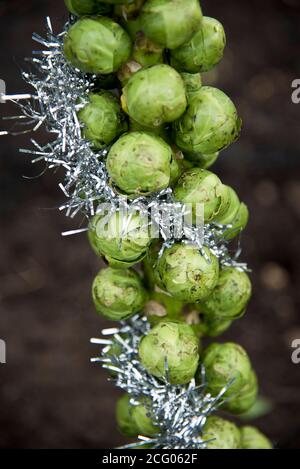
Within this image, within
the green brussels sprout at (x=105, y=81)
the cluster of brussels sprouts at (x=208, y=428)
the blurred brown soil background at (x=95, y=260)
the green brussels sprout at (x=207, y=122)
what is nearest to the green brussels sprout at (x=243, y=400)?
the cluster of brussels sprouts at (x=208, y=428)

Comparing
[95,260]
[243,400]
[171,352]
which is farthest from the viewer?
[95,260]

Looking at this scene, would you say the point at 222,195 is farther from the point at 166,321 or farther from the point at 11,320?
the point at 11,320

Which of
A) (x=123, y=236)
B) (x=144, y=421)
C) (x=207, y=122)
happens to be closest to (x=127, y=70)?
(x=207, y=122)

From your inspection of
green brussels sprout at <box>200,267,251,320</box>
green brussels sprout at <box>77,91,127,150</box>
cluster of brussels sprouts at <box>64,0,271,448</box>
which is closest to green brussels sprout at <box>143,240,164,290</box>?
cluster of brussels sprouts at <box>64,0,271,448</box>

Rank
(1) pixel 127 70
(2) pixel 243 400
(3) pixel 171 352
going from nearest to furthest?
(1) pixel 127 70 → (3) pixel 171 352 → (2) pixel 243 400

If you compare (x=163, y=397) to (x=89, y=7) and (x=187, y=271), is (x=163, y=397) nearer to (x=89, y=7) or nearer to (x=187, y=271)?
(x=187, y=271)

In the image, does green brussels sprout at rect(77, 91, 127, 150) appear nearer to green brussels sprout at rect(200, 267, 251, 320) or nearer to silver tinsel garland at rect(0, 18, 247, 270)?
silver tinsel garland at rect(0, 18, 247, 270)
